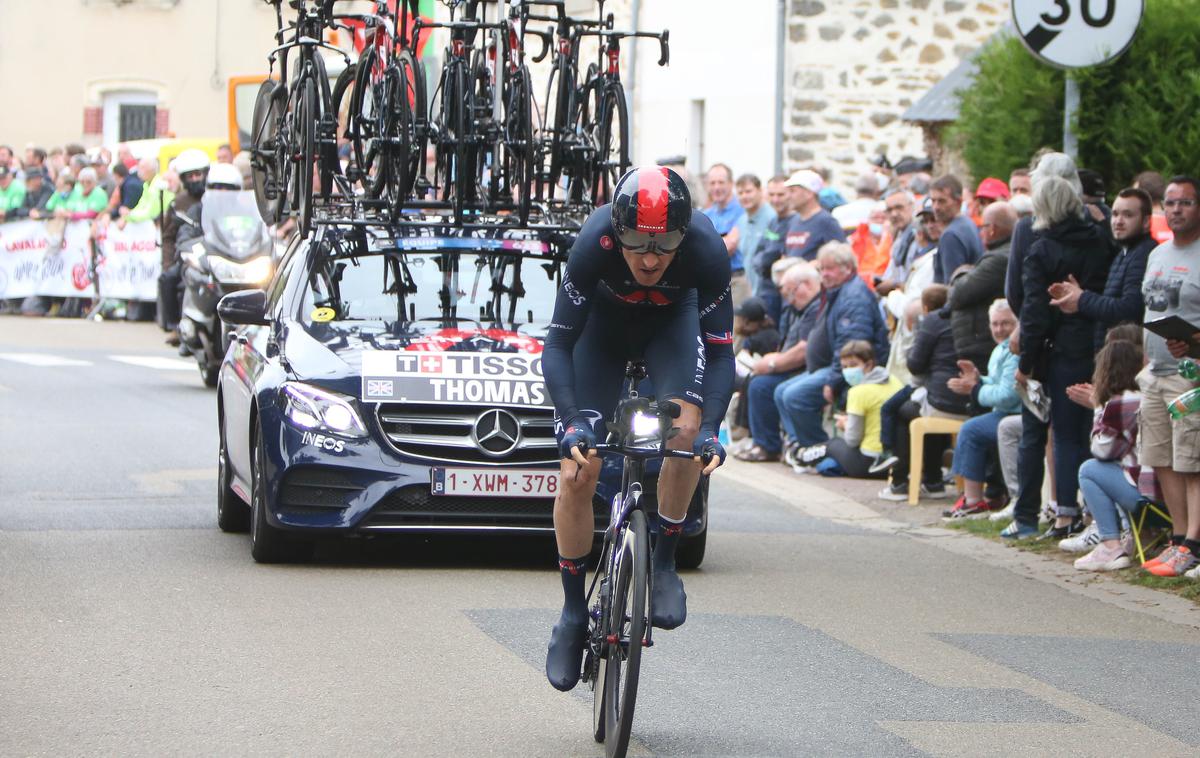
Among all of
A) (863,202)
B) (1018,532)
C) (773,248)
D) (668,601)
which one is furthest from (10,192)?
(668,601)

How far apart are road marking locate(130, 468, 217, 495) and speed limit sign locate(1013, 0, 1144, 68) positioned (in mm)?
5916

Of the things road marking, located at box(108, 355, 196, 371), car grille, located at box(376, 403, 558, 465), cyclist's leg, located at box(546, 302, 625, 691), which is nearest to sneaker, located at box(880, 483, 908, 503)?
car grille, located at box(376, 403, 558, 465)

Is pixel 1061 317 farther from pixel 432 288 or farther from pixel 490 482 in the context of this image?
pixel 490 482

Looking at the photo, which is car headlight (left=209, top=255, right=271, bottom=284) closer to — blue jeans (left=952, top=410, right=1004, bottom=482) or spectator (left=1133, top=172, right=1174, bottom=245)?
blue jeans (left=952, top=410, right=1004, bottom=482)

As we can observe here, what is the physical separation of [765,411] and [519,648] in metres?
9.03

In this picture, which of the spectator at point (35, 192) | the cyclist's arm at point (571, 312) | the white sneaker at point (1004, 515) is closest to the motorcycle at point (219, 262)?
the white sneaker at point (1004, 515)

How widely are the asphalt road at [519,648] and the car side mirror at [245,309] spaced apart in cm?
118

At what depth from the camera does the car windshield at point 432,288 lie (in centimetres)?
1151

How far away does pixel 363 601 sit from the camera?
383 inches

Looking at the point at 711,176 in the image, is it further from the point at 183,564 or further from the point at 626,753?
the point at 626,753

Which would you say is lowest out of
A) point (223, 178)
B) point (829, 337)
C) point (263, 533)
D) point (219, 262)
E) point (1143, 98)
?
point (263, 533)

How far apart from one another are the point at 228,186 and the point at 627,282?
14740mm

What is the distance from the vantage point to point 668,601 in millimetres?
7102

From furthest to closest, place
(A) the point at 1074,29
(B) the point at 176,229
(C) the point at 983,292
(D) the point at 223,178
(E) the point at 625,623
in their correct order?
1. (B) the point at 176,229
2. (D) the point at 223,178
3. (C) the point at 983,292
4. (A) the point at 1074,29
5. (E) the point at 625,623
